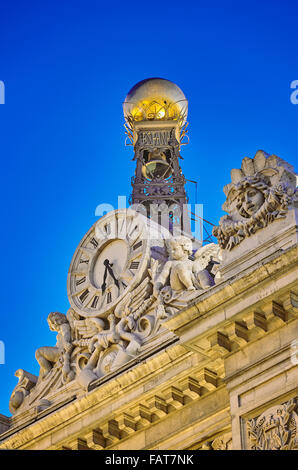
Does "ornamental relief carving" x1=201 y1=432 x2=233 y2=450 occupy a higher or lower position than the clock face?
lower

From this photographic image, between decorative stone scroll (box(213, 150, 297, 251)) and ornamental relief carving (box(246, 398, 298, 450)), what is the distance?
353 cm

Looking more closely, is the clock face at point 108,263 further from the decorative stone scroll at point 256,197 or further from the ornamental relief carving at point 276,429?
the ornamental relief carving at point 276,429

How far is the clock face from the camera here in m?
28.4

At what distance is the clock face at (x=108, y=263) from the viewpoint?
2841cm

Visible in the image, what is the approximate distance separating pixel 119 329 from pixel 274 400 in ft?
21.2

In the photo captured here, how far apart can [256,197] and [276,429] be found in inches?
176

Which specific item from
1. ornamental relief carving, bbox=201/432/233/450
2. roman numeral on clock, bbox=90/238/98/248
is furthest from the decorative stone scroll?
roman numeral on clock, bbox=90/238/98/248

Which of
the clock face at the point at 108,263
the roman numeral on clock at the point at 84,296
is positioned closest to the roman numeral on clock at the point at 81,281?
the clock face at the point at 108,263

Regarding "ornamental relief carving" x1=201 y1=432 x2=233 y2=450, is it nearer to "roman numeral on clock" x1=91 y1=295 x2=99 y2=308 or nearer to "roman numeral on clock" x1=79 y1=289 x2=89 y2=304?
"roman numeral on clock" x1=91 y1=295 x2=99 y2=308
